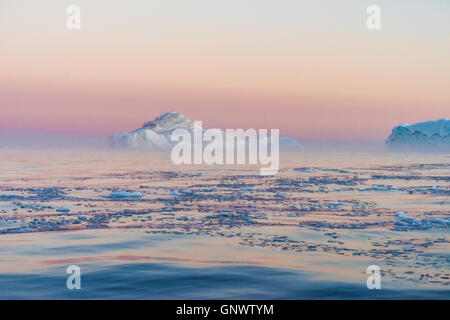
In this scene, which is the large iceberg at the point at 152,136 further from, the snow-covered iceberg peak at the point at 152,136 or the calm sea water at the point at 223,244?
the calm sea water at the point at 223,244

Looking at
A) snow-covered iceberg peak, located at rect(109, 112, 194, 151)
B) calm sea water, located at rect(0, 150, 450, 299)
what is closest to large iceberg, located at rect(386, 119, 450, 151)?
calm sea water, located at rect(0, 150, 450, 299)

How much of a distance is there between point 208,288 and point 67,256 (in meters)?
3.73

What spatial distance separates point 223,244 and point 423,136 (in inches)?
2638

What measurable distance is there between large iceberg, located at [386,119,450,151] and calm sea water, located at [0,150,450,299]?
50347 mm

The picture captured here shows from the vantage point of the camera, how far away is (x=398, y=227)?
14.8 metres

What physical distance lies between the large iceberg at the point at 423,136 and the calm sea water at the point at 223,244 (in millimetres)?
50347

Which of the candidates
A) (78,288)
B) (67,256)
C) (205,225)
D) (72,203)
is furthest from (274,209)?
(78,288)

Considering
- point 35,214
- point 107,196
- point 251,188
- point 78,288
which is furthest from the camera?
point 251,188

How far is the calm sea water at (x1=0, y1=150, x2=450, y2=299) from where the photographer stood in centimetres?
938

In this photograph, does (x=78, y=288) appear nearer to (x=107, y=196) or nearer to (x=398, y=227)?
(x=398, y=227)

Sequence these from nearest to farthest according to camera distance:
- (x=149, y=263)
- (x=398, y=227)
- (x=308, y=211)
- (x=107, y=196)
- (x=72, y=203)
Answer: (x=149, y=263)
(x=398, y=227)
(x=308, y=211)
(x=72, y=203)
(x=107, y=196)

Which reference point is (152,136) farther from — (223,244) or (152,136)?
(223,244)

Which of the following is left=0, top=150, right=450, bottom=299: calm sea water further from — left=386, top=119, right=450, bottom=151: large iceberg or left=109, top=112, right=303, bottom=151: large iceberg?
left=109, top=112, right=303, bottom=151: large iceberg

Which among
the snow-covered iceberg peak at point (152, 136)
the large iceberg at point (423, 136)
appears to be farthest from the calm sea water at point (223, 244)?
the snow-covered iceberg peak at point (152, 136)
